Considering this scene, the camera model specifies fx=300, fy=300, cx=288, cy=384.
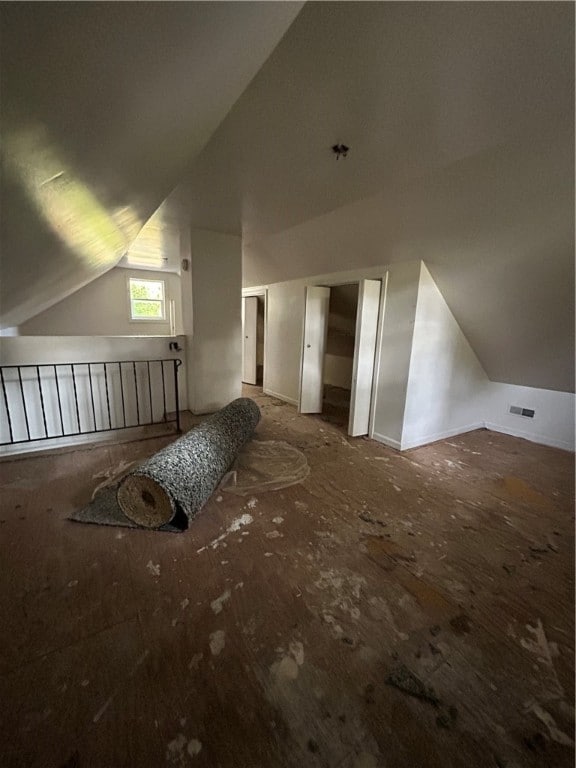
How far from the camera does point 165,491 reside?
74.0 inches

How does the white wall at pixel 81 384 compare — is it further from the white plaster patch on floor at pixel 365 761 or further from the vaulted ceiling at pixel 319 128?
the white plaster patch on floor at pixel 365 761

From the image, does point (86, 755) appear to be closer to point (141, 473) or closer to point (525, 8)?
point (141, 473)

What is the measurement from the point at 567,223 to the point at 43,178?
2.77m

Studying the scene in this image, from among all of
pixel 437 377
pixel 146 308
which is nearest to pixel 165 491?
pixel 437 377

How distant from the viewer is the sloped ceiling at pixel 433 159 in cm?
103

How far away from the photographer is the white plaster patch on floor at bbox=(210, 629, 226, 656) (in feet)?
4.12

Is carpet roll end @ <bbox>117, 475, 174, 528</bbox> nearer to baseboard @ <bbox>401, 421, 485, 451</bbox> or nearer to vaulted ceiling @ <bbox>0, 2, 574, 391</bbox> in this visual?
vaulted ceiling @ <bbox>0, 2, 574, 391</bbox>

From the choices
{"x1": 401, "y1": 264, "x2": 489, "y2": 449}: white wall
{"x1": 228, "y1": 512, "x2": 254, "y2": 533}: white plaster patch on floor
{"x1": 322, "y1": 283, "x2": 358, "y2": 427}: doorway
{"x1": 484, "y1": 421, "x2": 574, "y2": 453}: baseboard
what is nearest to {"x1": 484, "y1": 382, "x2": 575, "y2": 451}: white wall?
{"x1": 484, "y1": 421, "x2": 574, "y2": 453}: baseboard

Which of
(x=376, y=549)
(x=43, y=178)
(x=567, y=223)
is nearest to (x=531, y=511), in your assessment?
(x=376, y=549)

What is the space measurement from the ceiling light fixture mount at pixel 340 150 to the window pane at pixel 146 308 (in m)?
6.29

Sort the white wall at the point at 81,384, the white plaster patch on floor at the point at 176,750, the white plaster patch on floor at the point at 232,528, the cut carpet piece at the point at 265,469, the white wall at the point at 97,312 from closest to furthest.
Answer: the white plaster patch on floor at the point at 176,750 → the white plaster patch on floor at the point at 232,528 → the cut carpet piece at the point at 265,469 → the white wall at the point at 81,384 → the white wall at the point at 97,312

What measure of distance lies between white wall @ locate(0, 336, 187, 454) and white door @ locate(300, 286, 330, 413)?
166 cm

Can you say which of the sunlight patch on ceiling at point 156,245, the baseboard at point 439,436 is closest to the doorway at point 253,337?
the sunlight patch on ceiling at point 156,245

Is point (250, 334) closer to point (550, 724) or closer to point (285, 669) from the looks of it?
point (285, 669)
